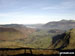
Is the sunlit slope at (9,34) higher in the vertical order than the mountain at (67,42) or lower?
lower

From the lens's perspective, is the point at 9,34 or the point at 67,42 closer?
the point at 67,42

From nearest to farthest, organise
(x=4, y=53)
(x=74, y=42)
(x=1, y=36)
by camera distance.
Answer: (x=4, y=53) → (x=74, y=42) → (x=1, y=36)

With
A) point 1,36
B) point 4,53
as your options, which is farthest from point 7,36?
point 4,53

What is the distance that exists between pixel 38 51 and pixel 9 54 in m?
7.24

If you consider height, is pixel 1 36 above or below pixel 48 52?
below

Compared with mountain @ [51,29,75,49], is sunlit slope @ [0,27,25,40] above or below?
below

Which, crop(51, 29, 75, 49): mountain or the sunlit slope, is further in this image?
the sunlit slope

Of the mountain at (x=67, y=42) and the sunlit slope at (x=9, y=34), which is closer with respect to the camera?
the mountain at (x=67, y=42)

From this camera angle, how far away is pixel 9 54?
2848 centimetres

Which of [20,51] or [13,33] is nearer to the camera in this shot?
[20,51]

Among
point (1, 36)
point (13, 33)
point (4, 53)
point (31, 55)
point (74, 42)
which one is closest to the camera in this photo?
point (31, 55)

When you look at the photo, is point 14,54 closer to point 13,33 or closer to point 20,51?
point 20,51

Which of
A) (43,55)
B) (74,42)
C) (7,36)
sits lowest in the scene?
(7,36)

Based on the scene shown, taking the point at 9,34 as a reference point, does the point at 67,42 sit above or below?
above
